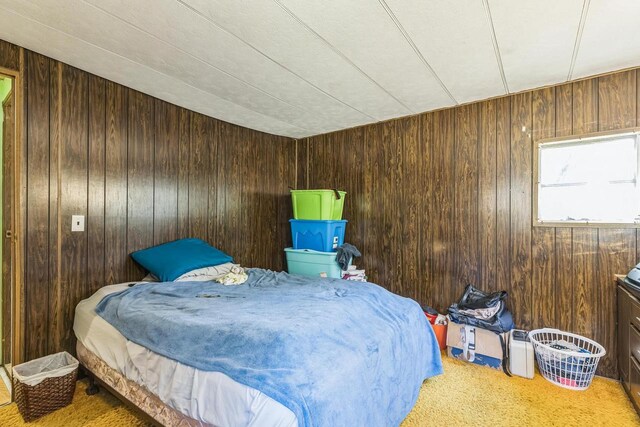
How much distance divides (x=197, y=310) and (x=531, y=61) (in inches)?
104

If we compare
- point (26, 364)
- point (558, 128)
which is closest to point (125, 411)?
point (26, 364)

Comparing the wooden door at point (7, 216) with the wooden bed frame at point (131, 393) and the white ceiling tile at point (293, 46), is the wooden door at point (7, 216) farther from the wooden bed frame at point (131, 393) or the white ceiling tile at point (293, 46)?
the white ceiling tile at point (293, 46)

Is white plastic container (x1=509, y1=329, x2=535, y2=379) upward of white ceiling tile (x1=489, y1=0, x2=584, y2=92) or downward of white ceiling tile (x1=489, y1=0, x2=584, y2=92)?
downward

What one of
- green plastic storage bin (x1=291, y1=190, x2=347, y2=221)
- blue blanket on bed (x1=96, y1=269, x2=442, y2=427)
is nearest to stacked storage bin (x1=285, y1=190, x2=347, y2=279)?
green plastic storage bin (x1=291, y1=190, x2=347, y2=221)

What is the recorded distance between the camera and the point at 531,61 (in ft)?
6.87

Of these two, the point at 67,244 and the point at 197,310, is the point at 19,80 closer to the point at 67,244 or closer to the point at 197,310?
the point at 67,244

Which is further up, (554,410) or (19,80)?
(19,80)

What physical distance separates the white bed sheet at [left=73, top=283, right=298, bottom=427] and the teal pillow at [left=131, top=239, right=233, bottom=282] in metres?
0.56

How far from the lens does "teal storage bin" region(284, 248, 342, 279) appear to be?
124 inches

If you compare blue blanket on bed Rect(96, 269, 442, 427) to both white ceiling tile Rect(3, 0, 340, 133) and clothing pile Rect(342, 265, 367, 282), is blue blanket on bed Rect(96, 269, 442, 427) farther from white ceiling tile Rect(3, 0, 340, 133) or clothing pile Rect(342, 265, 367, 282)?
white ceiling tile Rect(3, 0, 340, 133)

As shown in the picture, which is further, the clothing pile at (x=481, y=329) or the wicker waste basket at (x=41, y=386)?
the clothing pile at (x=481, y=329)

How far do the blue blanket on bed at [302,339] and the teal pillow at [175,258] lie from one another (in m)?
0.19

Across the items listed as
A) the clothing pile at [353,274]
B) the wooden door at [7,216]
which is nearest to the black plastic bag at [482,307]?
the clothing pile at [353,274]

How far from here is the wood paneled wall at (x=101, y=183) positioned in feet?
6.73
